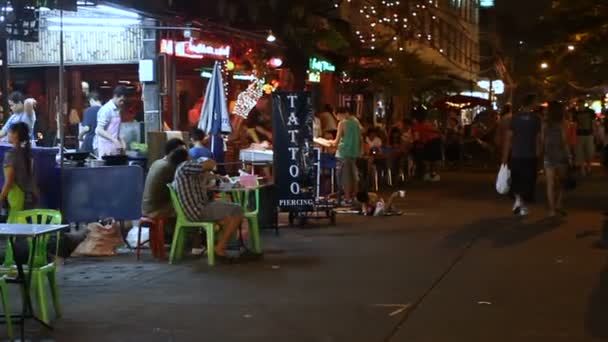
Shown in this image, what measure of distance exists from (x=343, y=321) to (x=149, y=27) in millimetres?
8528

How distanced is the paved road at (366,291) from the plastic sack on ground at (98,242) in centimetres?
35

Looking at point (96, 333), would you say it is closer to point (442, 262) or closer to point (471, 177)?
point (442, 262)

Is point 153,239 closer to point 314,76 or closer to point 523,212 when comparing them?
point 523,212

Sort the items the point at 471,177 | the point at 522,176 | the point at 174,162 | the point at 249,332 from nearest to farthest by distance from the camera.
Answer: the point at 249,332
the point at 174,162
the point at 522,176
the point at 471,177

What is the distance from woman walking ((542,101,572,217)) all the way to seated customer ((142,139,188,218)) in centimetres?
623

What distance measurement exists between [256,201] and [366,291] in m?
3.84

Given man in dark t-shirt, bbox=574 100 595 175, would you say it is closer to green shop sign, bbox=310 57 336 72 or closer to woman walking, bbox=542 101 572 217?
green shop sign, bbox=310 57 336 72

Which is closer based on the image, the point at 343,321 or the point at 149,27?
the point at 343,321

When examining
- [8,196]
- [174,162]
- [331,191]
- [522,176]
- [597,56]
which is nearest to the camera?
[8,196]

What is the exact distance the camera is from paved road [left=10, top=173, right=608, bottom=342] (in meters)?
7.25

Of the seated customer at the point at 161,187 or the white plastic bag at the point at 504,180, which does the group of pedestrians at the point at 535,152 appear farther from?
the seated customer at the point at 161,187

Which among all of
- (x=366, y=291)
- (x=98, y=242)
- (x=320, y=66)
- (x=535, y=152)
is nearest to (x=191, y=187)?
(x=98, y=242)

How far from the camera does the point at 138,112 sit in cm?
1817

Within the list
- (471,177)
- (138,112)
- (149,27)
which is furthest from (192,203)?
(471,177)
